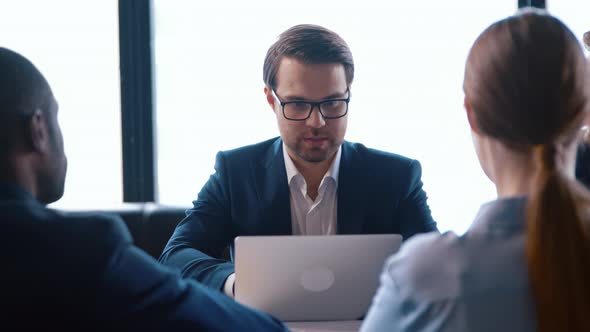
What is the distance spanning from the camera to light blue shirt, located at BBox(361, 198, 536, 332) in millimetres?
982

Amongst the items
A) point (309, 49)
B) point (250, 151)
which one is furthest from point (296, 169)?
point (309, 49)

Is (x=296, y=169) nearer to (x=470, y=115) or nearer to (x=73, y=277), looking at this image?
(x=470, y=115)

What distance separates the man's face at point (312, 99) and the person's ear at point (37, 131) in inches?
50.1

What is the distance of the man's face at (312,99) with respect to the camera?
2400mm

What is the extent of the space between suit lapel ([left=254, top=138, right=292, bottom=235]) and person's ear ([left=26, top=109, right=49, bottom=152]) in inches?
50.1

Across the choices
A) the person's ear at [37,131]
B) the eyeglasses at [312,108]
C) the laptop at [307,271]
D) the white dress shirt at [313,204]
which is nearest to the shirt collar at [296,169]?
the white dress shirt at [313,204]

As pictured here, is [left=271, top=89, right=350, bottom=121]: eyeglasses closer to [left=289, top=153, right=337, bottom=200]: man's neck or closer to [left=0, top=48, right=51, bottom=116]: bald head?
[left=289, top=153, right=337, bottom=200]: man's neck

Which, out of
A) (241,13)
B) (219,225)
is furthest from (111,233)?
(241,13)

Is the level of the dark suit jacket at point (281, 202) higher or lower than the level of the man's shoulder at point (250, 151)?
lower

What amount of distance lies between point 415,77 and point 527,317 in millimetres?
2512

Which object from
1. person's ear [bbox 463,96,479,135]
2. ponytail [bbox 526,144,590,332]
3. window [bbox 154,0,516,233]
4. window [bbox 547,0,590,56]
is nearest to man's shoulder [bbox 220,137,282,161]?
window [bbox 154,0,516,233]

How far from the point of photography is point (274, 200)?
8.04 ft

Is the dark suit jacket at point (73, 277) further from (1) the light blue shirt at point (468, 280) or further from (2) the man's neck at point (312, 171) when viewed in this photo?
(2) the man's neck at point (312, 171)

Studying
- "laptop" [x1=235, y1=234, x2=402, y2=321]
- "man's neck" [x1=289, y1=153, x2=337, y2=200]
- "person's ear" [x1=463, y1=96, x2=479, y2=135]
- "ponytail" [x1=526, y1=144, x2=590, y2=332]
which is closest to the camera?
"ponytail" [x1=526, y1=144, x2=590, y2=332]
